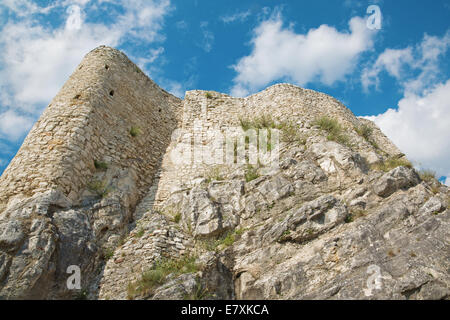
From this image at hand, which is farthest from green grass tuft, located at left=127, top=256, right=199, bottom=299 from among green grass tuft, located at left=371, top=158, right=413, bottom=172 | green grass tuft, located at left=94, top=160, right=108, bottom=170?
green grass tuft, located at left=371, top=158, right=413, bottom=172

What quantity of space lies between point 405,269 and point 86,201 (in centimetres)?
695

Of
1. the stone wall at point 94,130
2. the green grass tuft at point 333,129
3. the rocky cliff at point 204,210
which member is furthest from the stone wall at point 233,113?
the stone wall at point 94,130

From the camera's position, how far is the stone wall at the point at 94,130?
7.42 m

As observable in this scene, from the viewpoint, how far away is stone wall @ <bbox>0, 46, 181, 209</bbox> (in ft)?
24.3

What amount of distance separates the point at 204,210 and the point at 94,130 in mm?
3920

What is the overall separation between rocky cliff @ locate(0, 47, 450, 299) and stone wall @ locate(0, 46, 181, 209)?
0.04 m

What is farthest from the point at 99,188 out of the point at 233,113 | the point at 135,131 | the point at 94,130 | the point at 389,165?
the point at 389,165

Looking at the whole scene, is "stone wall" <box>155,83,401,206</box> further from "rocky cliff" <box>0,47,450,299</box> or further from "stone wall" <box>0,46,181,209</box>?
"stone wall" <box>0,46,181,209</box>

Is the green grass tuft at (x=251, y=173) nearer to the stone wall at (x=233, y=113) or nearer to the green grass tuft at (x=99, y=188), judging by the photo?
the stone wall at (x=233, y=113)

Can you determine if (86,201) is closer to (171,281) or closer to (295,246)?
(171,281)

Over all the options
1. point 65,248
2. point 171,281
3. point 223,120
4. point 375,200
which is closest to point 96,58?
point 223,120

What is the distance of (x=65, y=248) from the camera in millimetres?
6355

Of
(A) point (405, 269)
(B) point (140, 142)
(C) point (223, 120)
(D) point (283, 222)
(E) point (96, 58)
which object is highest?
(E) point (96, 58)

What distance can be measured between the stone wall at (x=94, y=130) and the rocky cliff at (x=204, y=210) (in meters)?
0.04
